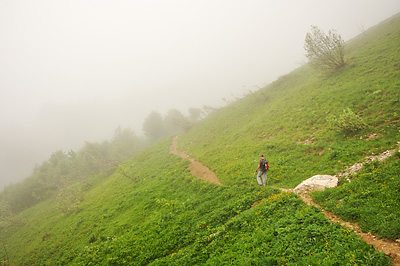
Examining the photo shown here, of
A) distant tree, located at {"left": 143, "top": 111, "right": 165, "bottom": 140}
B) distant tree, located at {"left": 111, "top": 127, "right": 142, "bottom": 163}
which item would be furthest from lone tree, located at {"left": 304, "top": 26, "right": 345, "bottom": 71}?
distant tree, located at {"left": 143, "top": 111, "right": 165, "bottom": 140}

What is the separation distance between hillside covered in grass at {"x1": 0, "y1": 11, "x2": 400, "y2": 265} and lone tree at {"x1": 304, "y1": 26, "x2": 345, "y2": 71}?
203 cm

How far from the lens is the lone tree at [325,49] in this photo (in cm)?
2945

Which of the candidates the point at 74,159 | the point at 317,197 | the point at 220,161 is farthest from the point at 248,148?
the point at 74,159

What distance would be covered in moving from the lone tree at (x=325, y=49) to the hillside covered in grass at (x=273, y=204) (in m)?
2.03

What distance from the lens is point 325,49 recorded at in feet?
100

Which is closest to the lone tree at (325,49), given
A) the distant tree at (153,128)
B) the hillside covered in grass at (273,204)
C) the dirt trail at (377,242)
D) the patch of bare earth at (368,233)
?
the hillside covered in grass at (273,204)

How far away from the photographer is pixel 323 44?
3033 centimetres

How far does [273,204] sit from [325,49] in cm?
3257

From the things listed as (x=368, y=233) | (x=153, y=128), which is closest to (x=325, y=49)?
(x=368, y=233)

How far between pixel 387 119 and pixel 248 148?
14.8 m

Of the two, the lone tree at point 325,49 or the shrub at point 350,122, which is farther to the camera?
the lone tree at point 325,49

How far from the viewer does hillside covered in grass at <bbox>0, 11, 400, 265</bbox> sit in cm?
893

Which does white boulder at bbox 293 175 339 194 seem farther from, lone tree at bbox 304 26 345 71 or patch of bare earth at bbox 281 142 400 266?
lone tree at bbox 304 26 345 71

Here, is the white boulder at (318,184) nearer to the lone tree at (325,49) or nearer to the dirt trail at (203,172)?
the dirt trail at (203,172)
